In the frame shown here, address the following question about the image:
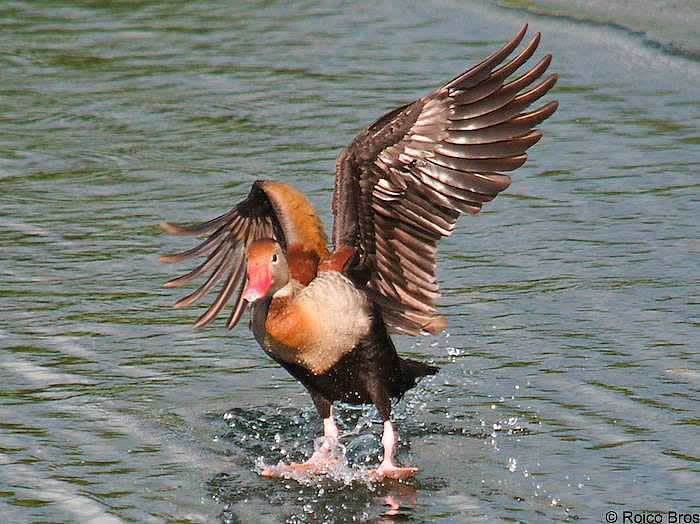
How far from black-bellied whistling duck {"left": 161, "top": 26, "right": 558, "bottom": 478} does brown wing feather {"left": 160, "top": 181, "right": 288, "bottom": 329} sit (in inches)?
15.1

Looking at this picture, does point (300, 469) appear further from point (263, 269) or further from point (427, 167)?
point (427, 167)

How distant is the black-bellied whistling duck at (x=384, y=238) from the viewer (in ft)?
21.2

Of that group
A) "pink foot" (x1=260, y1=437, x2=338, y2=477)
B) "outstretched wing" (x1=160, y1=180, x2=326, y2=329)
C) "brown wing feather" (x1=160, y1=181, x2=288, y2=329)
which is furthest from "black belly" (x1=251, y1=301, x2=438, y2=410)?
"brown wing feather" (x1=160, y1=181, x2=288, y2=329)

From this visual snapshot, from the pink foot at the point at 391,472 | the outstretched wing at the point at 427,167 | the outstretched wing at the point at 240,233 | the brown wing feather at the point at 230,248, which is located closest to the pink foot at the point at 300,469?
the pink foot at the point at 391,472

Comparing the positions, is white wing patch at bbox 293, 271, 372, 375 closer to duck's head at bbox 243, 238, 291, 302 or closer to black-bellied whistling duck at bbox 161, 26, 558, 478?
black-bellied whistling duck at bbox 161, 26, 558, 478

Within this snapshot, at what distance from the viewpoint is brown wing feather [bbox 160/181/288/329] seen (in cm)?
761

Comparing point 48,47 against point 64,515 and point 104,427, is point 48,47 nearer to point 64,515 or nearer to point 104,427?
point 104,427

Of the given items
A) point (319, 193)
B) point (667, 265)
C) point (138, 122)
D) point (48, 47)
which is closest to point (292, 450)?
point (667, 265)

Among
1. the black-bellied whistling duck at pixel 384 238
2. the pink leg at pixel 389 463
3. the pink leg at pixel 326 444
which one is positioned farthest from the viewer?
the pink leg at pixel 326 444

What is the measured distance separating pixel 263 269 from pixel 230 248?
1474 mm

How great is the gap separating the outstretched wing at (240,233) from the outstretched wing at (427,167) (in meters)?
0.31

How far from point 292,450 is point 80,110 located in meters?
6.26

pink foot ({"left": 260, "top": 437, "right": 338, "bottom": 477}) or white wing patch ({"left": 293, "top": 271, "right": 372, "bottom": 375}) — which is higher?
white wing patch ({"left": 293, "top": 271, "right": 372, "bottom": 375})

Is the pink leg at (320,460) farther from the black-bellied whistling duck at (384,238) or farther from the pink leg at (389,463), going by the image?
the pink leg at (389,463)
